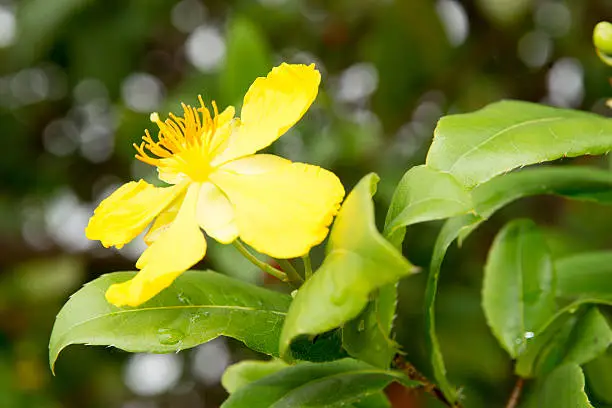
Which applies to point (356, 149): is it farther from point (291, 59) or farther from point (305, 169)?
point (305, 169)

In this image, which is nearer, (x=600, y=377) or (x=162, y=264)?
(x=162, y=264)

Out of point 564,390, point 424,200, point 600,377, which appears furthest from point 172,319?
point 600,377


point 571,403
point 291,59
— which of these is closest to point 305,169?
point 571,403

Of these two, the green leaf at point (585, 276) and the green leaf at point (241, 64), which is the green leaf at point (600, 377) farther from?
the green leaf at point (241, 64)

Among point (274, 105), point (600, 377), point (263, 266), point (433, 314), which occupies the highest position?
point (274, 105)

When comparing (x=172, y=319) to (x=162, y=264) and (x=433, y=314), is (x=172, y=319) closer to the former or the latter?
(x=162, y=264)

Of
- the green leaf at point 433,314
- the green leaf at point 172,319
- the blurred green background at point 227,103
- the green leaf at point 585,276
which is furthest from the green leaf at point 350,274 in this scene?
the blurred green background at point 227,103
